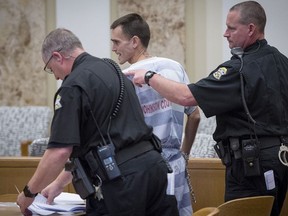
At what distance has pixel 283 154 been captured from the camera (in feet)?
9.65

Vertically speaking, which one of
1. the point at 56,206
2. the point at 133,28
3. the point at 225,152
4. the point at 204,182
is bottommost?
the point at 204,182

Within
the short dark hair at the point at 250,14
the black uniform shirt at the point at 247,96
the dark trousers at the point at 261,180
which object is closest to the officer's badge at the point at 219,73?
the black uniform shirt at the point at 247,96

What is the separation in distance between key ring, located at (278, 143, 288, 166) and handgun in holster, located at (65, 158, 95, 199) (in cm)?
94

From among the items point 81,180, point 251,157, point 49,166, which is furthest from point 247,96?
point 49,166

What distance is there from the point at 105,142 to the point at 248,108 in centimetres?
78

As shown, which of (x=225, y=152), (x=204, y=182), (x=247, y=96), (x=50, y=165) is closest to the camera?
(x=50, y=165)

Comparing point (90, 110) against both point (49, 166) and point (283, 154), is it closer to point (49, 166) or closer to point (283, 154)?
point (49, 166)

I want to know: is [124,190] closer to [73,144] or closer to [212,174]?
[73,144]

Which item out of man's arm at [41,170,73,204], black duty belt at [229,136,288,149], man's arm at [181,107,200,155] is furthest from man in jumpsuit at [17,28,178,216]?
man's arm at [181,107,200,155]

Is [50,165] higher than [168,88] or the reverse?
the reverse

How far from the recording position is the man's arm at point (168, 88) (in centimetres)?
285

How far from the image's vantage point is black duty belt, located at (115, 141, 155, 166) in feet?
8.24

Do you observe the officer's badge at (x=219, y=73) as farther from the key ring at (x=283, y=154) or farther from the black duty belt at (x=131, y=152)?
the black duty belt at (x=131, y=152)

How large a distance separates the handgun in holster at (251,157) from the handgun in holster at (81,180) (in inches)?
31.4
